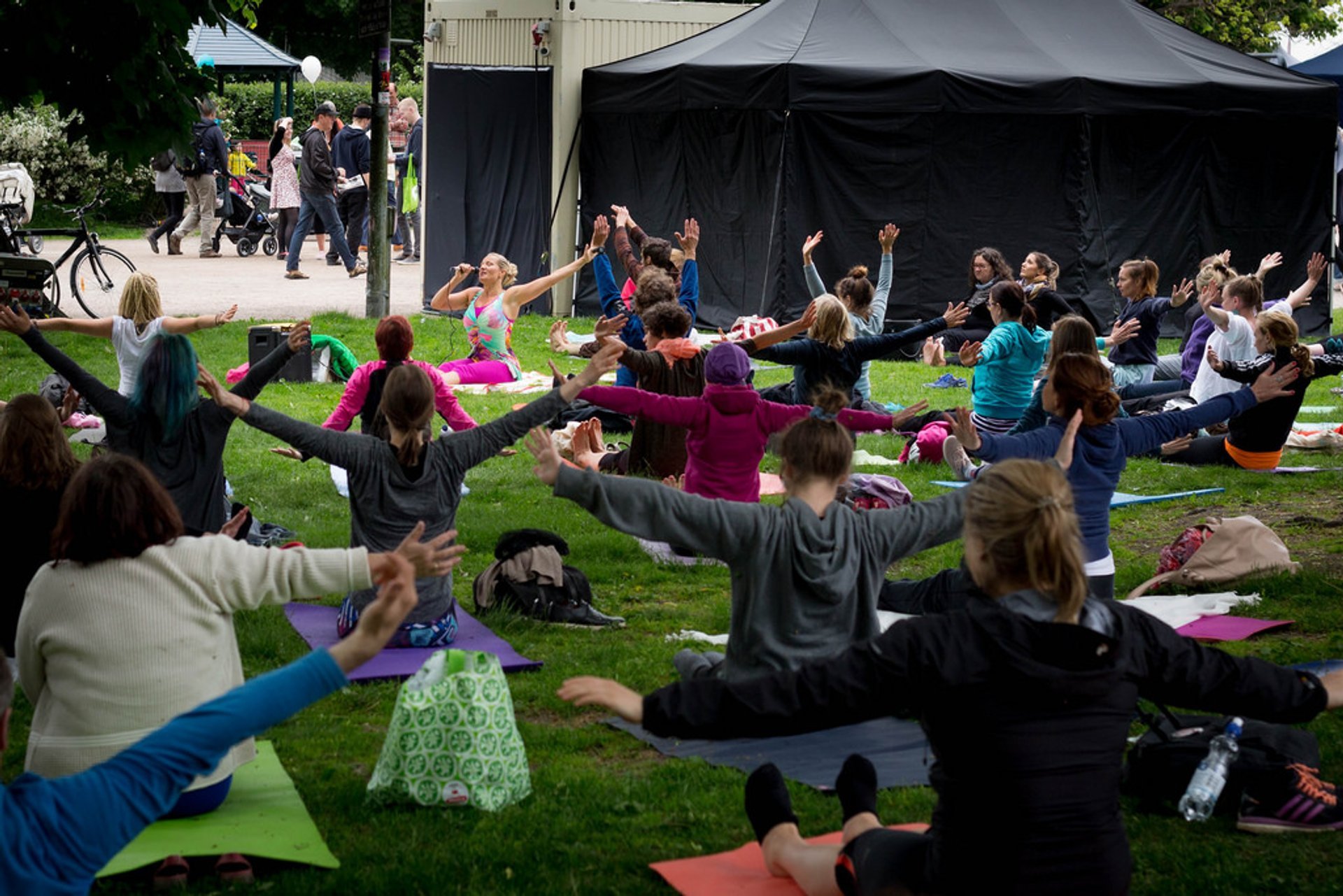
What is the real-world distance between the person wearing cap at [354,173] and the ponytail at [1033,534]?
1833 centimetres

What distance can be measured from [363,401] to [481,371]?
4713mm

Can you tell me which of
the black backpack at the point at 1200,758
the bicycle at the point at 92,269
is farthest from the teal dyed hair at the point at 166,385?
the bicycle at the point at 92,269

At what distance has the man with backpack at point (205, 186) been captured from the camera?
73.6 feet

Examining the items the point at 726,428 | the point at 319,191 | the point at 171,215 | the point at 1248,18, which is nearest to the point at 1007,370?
the point at 726,428

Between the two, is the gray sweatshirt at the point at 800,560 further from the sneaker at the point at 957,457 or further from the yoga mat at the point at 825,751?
the sneaker at the point at 957,457

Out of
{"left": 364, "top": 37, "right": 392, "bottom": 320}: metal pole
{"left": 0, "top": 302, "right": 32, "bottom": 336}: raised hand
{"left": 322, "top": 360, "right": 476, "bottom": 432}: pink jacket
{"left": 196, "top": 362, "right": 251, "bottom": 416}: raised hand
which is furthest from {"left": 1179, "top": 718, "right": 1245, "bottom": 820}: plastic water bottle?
{"left": 364, "top": 37, "right": 392, "bottom": 320}: metal pole

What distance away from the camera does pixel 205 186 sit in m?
22.9

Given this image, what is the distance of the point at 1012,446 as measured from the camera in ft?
20.3

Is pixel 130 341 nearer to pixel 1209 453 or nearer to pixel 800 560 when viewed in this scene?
pixel 800 560

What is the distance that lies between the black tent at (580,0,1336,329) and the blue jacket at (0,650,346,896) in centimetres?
1397

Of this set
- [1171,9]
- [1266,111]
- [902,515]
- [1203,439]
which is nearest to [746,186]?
[1266,111]

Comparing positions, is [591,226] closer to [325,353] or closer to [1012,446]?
[325,353]

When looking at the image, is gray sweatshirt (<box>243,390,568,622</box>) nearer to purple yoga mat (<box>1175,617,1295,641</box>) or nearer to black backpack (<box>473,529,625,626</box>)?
black backpack (<box>473,529,625,626</box>)

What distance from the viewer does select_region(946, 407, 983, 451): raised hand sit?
586cm
